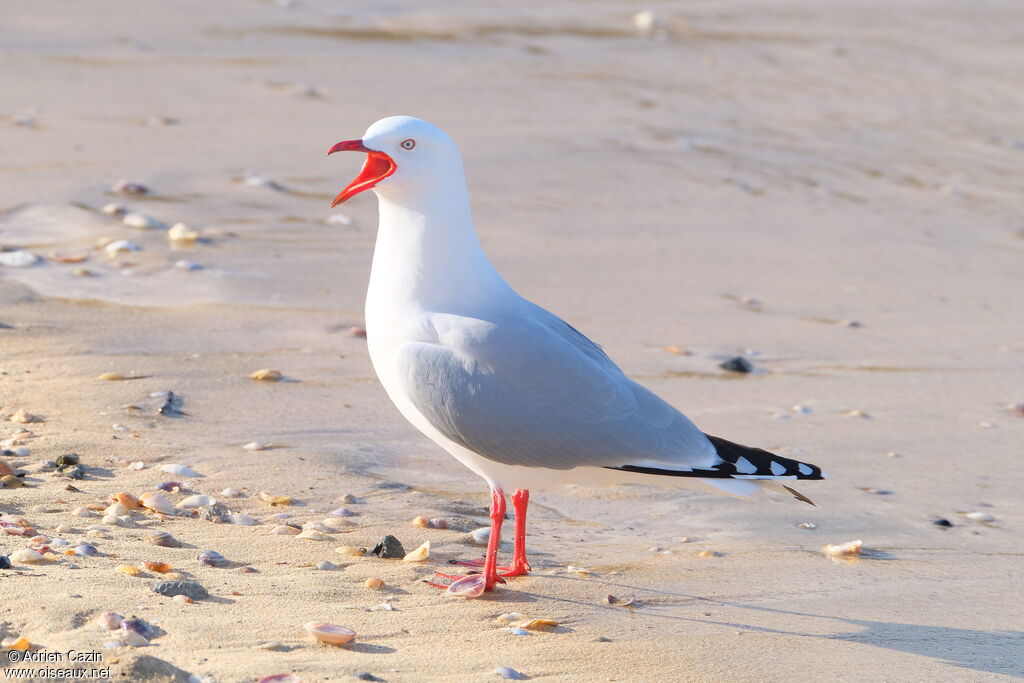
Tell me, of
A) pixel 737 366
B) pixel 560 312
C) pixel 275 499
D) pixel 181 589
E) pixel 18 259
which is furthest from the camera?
pixel 560 312

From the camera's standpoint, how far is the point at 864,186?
30.2 feet

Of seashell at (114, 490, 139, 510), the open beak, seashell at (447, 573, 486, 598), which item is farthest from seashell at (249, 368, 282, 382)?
seashell at (447, 573, 486, 598)

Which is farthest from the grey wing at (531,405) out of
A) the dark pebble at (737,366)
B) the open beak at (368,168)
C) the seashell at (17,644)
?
the dark pebble at (737,366)

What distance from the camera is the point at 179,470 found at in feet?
14.3

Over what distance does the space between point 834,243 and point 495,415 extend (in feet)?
15.6

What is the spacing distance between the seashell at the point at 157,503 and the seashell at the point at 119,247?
2.77 metres

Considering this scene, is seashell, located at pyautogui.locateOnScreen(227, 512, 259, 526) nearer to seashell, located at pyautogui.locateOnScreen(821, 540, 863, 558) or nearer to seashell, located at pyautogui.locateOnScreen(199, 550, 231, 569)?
seashell, located at pyautogui.locateOnScreen(199, 550, 231, 569)

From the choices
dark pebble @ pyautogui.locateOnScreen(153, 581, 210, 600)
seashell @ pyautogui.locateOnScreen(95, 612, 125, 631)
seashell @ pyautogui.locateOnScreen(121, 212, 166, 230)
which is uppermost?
seashell @ pyautogui.locateOnScreen(121, 212, 166, 230)

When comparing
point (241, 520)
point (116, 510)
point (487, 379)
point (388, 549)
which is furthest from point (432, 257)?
point (116, 510)

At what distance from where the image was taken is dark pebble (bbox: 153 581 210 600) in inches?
137

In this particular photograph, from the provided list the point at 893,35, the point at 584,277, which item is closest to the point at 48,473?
the point at 584,277

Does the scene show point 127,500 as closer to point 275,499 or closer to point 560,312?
point 275,499

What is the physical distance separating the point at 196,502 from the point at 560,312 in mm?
2760

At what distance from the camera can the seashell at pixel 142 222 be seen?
22.7 feet
